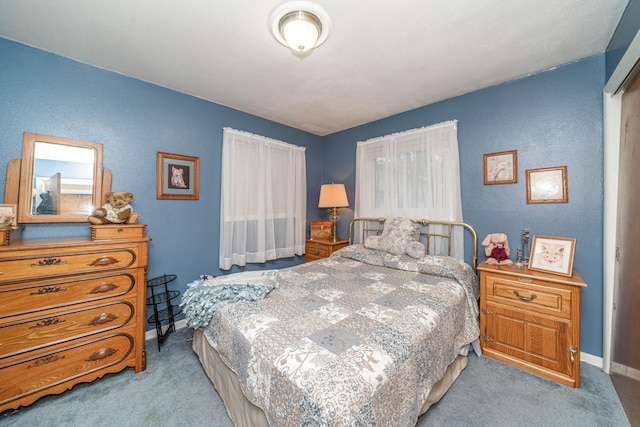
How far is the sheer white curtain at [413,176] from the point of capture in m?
2.68

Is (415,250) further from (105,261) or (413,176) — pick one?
(105,261)

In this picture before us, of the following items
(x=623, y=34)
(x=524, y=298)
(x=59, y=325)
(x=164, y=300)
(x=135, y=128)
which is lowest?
(x=164, y=300)

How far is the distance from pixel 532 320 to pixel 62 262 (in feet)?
11.4

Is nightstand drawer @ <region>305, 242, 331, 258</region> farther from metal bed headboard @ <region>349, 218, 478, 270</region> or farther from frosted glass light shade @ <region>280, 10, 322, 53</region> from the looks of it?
frosted glass light shade @ <region>280, 10, 322, 53</region>

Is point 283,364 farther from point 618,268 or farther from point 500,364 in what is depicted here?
point 618,268

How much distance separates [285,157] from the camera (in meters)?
3.54

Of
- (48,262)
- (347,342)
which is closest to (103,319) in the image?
(48,262)

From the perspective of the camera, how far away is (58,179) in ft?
6.47

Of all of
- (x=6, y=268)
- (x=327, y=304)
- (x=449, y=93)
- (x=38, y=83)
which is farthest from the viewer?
(x=449, y=93)

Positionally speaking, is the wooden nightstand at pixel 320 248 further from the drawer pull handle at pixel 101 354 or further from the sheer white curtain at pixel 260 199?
the drawer pull handle at pixel 101 354

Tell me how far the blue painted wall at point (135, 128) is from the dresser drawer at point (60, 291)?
0.64m

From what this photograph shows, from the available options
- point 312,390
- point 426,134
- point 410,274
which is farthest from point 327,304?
point 426,134

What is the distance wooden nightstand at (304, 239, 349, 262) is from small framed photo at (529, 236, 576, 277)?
6.95 ft

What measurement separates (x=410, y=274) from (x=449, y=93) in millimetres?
2015
